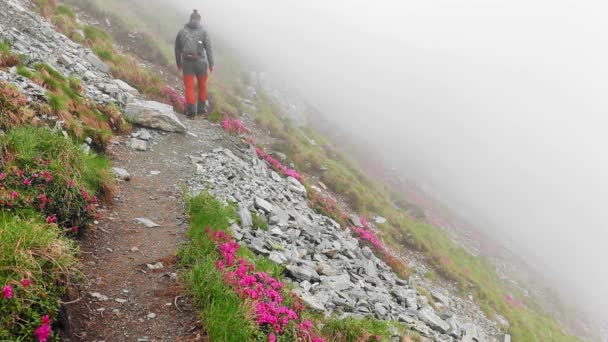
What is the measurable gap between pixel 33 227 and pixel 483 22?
222 metres

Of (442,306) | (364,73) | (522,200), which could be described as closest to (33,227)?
(442,306)

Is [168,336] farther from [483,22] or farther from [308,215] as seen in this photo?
[483,22]

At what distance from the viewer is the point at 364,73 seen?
11219cm

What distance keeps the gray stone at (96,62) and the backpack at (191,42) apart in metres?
3.92

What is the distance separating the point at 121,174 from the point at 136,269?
13.1 ft

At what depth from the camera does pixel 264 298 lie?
643 centimetres

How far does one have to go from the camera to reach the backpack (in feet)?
53.6

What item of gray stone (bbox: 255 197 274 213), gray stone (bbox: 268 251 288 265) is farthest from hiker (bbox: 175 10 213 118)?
gray stone (bbox: 268 251 288 265)

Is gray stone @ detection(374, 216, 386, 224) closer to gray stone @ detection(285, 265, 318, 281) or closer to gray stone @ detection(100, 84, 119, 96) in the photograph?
gray stone @ detection(285, 265, 318, 281)

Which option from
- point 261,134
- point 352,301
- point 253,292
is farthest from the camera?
point 261,134

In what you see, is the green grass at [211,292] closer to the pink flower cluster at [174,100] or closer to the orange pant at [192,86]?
the orange pant at [192,86]

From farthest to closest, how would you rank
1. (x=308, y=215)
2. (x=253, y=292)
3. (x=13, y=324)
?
(x=308, y=215)
(x=253, y=292)
(x=13, y=324)

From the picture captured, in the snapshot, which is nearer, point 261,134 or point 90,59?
point 90,59

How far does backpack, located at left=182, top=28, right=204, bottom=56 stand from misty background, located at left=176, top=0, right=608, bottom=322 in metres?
43.0
